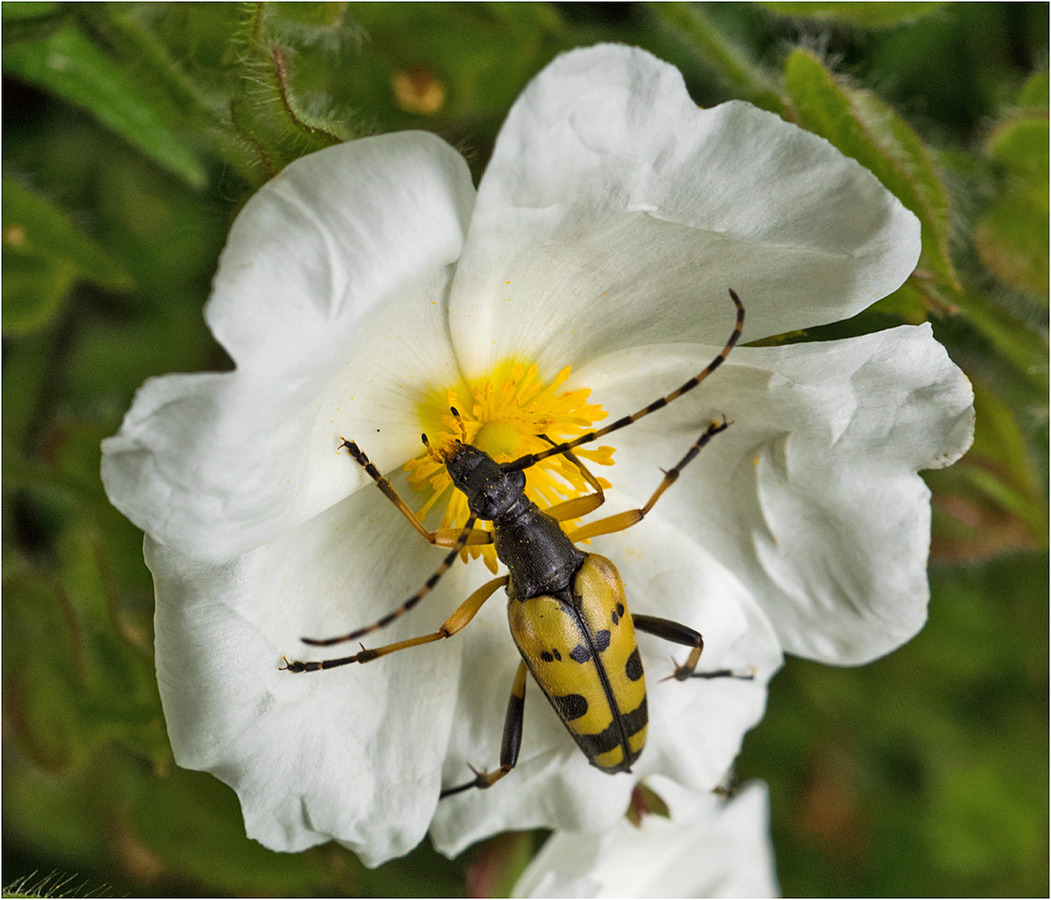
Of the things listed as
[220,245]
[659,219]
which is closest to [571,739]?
[659,219]

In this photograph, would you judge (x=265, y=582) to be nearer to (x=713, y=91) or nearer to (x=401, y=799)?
(x=401, y=799)

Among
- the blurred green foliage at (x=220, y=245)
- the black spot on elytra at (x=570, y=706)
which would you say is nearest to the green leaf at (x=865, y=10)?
the blurred green foliage at (x=220, y=245)

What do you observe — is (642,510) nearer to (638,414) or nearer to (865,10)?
(638,414)

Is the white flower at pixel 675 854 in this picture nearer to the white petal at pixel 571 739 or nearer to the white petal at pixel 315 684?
the white petal at pixel 571 739

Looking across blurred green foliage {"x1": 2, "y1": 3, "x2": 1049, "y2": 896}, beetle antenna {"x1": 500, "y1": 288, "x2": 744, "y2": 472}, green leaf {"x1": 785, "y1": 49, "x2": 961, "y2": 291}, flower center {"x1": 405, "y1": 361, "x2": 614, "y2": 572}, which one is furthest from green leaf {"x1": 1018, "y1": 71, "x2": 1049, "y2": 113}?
flower center {"x1": 405, "y1": 361, "x2": 614, "y2": 572}

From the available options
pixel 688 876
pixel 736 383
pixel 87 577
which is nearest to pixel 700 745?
pixel 688 876
